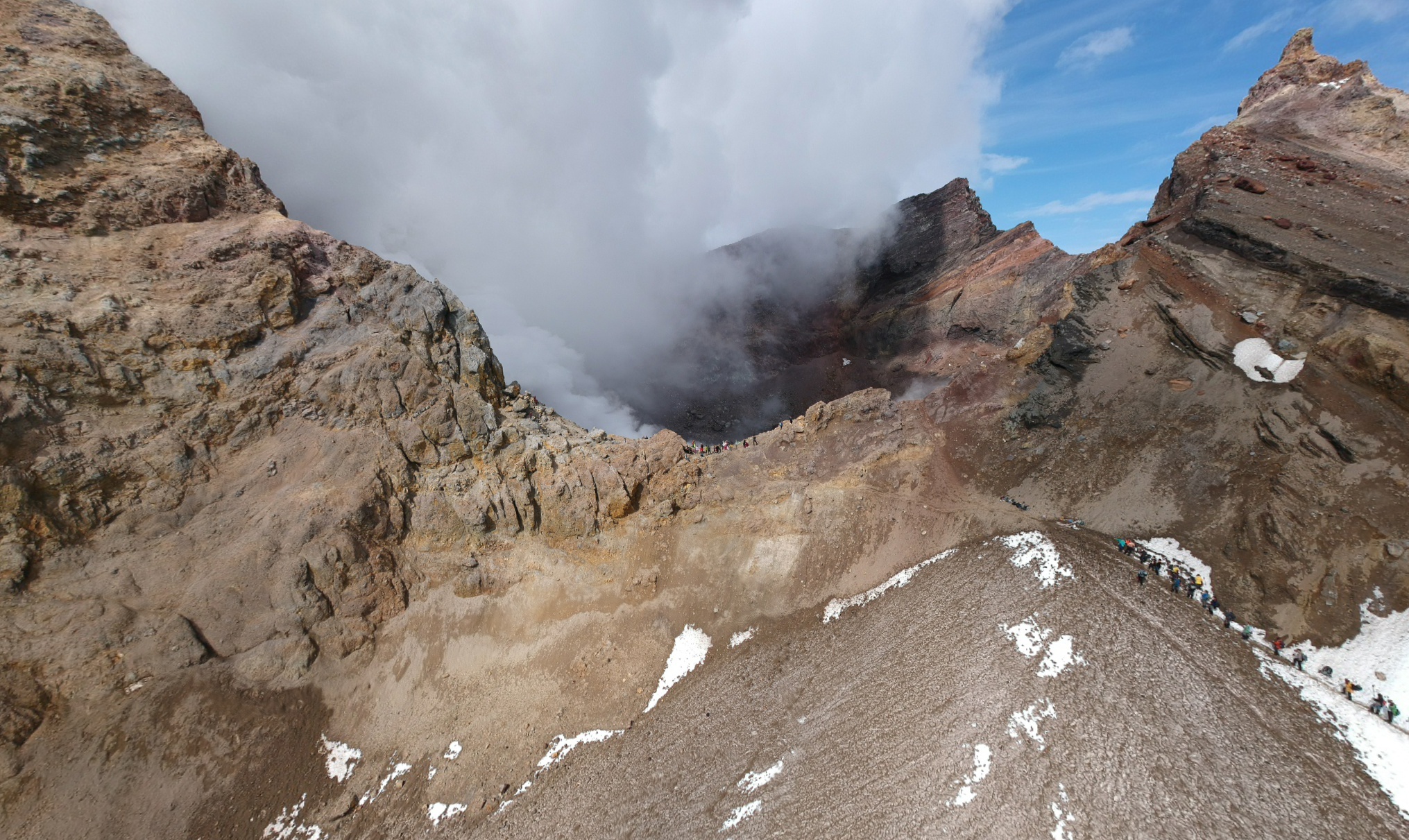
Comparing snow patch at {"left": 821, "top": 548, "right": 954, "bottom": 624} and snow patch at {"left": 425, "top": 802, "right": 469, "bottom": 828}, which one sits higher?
snow patch at {"left": 821, "top": 548, "right": 954, "bottom": 624}

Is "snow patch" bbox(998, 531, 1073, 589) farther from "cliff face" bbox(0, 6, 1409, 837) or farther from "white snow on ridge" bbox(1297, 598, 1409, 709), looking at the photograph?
"white snow on ridge" bbox(1297, 598, 1409, 709)

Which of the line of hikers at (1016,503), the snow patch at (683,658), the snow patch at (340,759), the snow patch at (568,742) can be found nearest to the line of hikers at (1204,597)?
the line of hikers at (1016,503)

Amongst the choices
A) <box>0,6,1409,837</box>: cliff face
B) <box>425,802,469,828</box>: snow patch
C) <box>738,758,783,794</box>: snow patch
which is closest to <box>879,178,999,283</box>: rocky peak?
<box>0,6,1409,837</box>: cliff face

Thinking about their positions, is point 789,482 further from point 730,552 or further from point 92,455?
point 92,455

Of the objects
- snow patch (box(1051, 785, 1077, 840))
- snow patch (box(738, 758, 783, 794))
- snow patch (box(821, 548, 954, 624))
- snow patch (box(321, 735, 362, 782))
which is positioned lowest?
snow patch (box(1051, 785, 1077, 840))

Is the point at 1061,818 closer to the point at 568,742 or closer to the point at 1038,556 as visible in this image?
the point at 1038,556

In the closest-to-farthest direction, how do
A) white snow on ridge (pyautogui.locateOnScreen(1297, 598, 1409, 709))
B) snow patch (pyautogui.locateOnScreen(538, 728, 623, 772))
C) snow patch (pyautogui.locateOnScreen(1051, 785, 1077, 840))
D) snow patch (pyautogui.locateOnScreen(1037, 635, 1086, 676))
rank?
snow patch (pyautogui.locateOnScreen(1051, 785, 1077, 840)) → white snow on ridge (pyautogui.locateOnScreen(1297, 598, 1409, 709)) → snow patch (pyautogui.locateOnScreen(1037, 635, 1086, 676)) → snow patch (pyautogui.locateOnScreen(538, 728, 623, 772))

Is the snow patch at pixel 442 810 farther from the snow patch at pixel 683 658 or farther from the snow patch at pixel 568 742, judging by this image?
the snow patch at pixel 683 658
